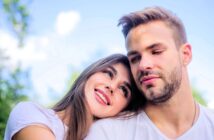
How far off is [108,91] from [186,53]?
0.62 m

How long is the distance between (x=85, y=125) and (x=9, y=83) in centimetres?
784

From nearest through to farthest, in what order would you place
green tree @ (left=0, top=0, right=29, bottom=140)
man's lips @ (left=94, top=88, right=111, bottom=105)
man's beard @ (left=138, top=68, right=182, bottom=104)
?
man's beard @ (left=138, top=68, right=182, bottom=104), man's lips @ (left=94, top=88, right=111, bottom=105), green tree @ (left=0, top=0, right=29, bottom=140)

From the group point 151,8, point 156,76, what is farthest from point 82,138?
point 151,8

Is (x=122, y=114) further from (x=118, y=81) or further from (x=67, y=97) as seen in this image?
(x=67, y=97)

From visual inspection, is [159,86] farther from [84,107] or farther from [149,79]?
[84,107]

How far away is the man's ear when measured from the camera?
2546mm

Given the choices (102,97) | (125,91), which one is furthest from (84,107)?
(125,91)

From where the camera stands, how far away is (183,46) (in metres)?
2.57

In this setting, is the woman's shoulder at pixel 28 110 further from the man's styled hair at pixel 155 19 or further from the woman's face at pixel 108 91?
the man's styled hair at pixel 155 19

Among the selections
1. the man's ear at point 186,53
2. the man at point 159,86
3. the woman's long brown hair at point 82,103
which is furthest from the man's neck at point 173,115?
the man's ear at point 186,53

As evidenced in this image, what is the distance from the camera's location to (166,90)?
2340 millimetres

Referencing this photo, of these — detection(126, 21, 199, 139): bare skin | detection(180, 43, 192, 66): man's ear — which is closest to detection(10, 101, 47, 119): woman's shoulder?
detection(126, 21, 199, 139): bare skin

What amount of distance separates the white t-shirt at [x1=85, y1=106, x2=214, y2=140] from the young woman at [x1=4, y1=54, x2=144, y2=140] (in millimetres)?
72

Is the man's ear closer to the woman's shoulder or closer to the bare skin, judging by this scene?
the bare skin
